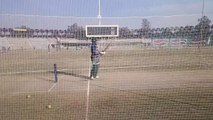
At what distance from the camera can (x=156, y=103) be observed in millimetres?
10203

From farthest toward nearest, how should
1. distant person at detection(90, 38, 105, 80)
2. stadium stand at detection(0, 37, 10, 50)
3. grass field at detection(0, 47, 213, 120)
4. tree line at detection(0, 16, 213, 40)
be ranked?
distant person at detection(90, 38, 105, 80) < stadium stand at detection(0, 37, 10, 50) < tree line at detection(0, 16, 213, 40) < grass field at detection(0, 47, 213, 120)

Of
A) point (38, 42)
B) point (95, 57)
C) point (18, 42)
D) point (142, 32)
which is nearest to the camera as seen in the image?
point (18, 42)

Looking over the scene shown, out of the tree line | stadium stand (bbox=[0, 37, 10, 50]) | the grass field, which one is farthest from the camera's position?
stadium stand (bbox=[0, 37, 10, 50])

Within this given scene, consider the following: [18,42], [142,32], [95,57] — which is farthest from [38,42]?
[95,57]

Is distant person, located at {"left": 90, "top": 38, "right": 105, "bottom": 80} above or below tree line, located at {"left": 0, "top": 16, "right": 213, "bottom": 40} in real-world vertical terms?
below

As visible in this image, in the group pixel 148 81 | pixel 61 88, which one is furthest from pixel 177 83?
Answer: pixel 61 88

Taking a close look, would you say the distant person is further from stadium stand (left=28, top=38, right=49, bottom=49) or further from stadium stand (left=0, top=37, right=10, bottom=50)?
stadium stand (left=0, top=37, right=10, bottom=50)

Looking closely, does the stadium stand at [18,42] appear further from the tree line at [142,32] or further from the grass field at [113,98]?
the grass field at [113,98]

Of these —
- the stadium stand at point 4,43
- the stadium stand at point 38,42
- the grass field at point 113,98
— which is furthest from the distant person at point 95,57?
the stadium stand at point 4,43

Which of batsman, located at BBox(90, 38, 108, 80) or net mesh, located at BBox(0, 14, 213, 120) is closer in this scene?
net mesh, located at BBox(0, 14, 213, 120)

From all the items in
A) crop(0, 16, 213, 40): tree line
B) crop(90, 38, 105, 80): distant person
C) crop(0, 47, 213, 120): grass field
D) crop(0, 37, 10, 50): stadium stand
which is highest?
crop(0, 16, 213, 40): tree line

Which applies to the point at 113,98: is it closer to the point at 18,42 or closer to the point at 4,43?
the point at 18,42

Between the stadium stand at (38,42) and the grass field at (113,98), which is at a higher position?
the stadium stand at (38,42)

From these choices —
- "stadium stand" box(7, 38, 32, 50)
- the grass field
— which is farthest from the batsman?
"stadium stand" box(7, 38, 32, 50)
